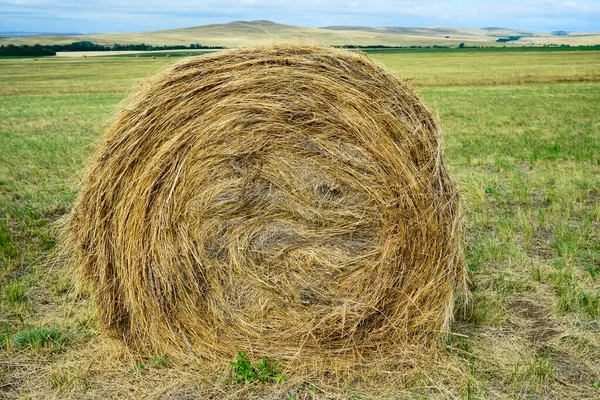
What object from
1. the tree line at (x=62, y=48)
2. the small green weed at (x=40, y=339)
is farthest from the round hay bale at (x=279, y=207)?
the tree line at (x=62, y=48)

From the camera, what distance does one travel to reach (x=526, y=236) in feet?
19.1

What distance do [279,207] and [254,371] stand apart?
1066 mm

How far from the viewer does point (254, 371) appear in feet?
11.8

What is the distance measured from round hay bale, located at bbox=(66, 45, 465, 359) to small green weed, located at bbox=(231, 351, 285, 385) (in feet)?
0.36

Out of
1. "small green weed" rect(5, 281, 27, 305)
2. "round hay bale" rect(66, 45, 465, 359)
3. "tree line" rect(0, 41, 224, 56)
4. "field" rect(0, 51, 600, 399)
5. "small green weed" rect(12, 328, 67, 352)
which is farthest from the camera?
"tree line" rect(0, 41, 224, 56)

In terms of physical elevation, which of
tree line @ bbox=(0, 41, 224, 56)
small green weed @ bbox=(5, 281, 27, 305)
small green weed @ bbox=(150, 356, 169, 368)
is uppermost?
tree line @ bbox=(0, 41, 224, 56)

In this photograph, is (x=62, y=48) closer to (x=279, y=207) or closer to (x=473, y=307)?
(x=279, y=207)

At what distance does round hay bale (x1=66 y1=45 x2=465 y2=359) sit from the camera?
11.9 ft

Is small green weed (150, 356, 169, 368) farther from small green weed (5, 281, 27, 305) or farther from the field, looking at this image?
small green weed (5, 281, 27, 305)

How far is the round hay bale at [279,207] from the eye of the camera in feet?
11.9

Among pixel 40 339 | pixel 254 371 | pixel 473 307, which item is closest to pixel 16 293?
pixel 40 339

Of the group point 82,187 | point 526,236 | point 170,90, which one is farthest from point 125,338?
point 526,236

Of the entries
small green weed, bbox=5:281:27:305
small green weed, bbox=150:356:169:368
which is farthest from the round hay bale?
small green weed, bbox=5:281:27:305

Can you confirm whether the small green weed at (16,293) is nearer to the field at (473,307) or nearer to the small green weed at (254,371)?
the field at (473,307)
